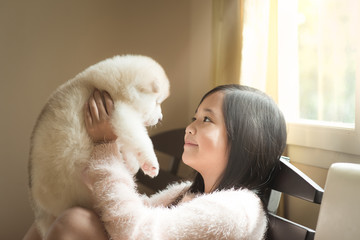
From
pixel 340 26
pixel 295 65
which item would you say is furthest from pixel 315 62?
pixel 340 26

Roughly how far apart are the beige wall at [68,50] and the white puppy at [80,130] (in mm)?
997

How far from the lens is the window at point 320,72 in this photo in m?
1.22

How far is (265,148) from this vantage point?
3.32 ft

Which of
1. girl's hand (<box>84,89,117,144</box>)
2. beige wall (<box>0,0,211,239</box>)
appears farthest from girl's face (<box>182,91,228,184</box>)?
beige wall (<box>0,0,211,239</box>)

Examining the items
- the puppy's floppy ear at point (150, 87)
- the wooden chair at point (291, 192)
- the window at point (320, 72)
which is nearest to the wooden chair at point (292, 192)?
the wooden chair at point (291, 192)

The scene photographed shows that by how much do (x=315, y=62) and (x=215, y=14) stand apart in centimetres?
57

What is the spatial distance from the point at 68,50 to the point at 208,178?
140cm

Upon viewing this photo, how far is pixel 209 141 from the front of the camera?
3.33 feet

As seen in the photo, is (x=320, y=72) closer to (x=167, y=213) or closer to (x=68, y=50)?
(x=167, y=213)

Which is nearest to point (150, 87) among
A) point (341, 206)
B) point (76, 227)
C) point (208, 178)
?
point (208, 178)

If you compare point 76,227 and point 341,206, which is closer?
point 341,206

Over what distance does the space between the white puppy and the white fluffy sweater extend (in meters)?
0.06

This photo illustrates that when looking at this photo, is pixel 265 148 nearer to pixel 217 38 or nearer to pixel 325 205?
pixel 325 205

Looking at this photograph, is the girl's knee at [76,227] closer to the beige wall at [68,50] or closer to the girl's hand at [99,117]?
the girl's hand at [99,117]
